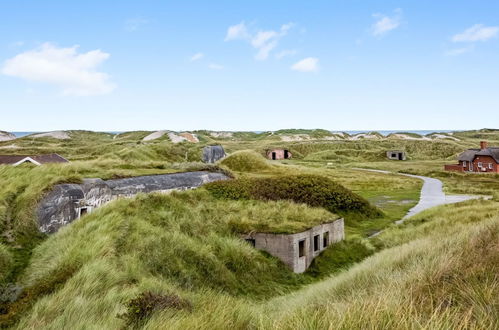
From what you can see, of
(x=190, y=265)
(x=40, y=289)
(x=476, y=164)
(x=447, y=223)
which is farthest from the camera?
(x=476, y=164)

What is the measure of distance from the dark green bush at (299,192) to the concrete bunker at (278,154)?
205ft

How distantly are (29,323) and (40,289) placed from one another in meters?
2.18

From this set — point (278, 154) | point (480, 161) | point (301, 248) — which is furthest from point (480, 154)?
point (301, 248)

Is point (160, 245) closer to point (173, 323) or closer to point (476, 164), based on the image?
point (173, 323)

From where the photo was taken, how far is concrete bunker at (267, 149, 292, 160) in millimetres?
92812

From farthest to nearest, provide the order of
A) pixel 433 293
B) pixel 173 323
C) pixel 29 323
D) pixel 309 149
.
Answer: pixel 309 149 → pixel 29 323 → pixel 433 293 → pixel 173 323

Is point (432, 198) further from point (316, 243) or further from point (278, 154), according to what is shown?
point (278, 154)

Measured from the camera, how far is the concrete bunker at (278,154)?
305 feet

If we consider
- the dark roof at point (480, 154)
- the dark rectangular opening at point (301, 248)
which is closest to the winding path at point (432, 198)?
the dark rectangular opening at point (301, 248)

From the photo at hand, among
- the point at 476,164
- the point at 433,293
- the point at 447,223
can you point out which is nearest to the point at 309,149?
the point at 476,164

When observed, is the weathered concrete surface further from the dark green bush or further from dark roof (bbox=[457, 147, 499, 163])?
dark roof (bbox=[457, 147, 499, 163])

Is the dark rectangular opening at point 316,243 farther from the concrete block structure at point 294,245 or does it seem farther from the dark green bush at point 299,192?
the dark green bush at point 299,192

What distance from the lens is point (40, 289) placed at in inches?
340

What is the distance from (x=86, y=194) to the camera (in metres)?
17.5
